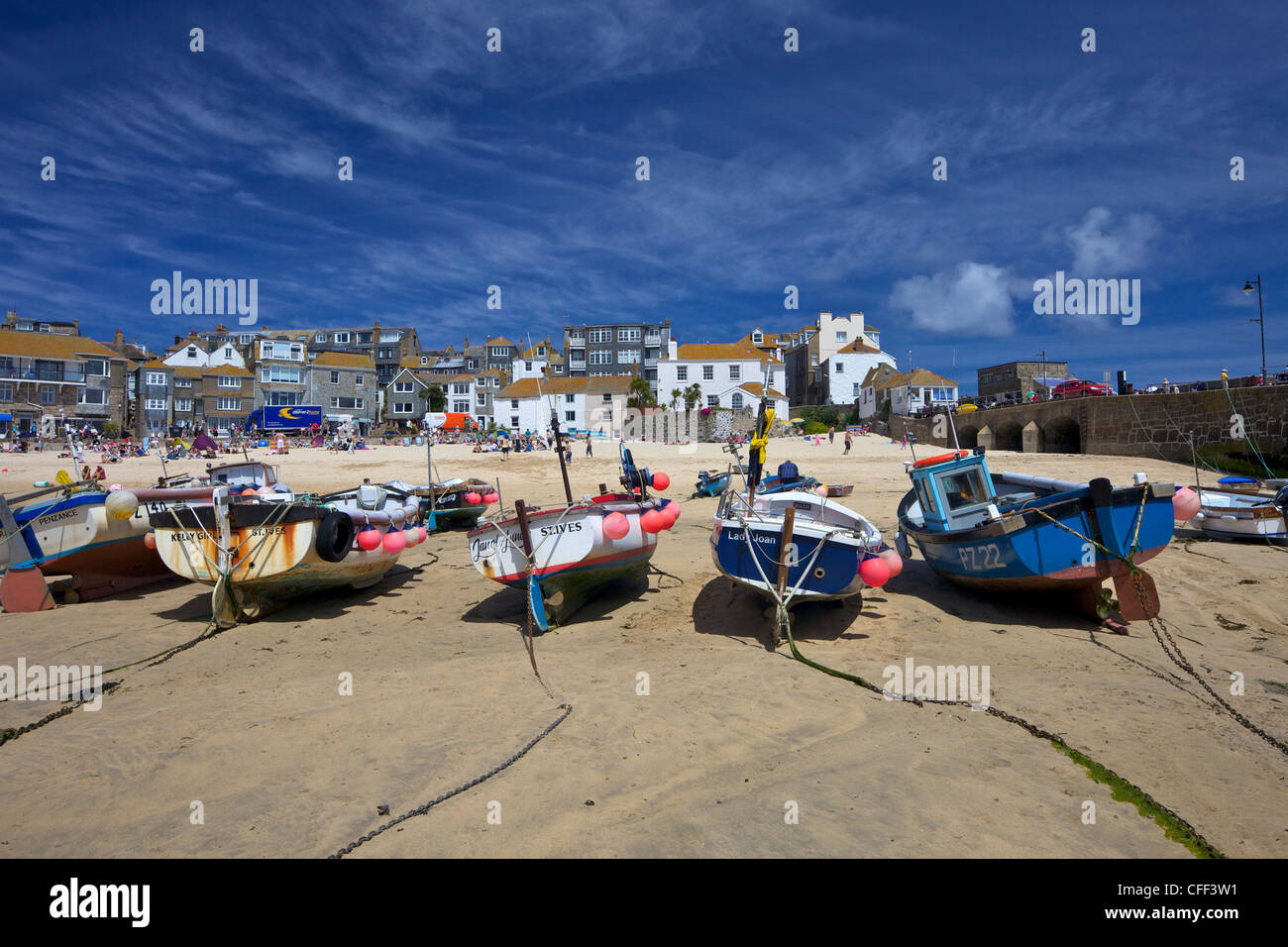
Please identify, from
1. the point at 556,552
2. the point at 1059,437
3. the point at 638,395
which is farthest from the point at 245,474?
the point at 638,395

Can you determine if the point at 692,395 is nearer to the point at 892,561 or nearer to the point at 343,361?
the point at 343,361

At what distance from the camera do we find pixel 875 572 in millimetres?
8328

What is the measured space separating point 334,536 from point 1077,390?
37.1 meters

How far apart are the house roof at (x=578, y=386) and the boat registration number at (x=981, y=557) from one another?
58715 mm

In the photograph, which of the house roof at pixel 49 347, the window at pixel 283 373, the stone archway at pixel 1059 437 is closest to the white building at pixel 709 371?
the stone archway at pixel 1059 437

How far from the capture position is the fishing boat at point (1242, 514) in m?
13.3

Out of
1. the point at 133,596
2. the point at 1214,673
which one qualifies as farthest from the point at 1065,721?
the point at 133,596

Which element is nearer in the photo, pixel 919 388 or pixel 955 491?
pixel 955 491

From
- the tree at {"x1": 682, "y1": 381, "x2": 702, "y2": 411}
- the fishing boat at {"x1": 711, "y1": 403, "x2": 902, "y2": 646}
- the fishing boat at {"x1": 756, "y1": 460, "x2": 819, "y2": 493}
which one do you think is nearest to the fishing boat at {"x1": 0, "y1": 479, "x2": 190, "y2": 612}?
the fishing boat at {"x1": 711, "y1": 403, "x2": 902, "y2": 646}

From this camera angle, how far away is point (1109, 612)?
9062 millimetres

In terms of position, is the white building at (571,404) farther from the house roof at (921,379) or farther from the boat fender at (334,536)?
the boat fender at (334,536)
